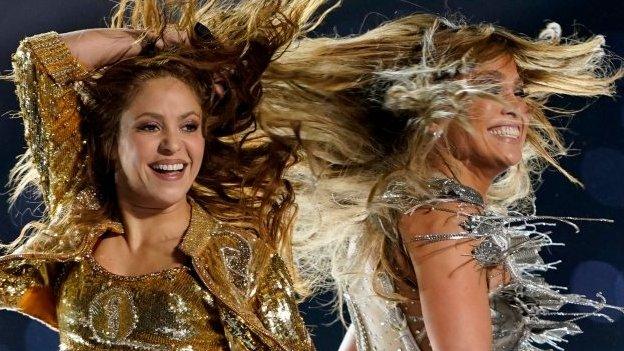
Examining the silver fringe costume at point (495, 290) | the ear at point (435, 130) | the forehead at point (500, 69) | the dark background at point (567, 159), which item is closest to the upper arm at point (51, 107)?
the silver fringe costume at point (495, 290)

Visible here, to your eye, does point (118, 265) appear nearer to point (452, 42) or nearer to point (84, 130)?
point (84, 130)

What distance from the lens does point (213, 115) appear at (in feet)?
10.9

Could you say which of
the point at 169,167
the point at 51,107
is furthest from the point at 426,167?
the point at 51,107

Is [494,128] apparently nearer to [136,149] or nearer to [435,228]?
[435,228]

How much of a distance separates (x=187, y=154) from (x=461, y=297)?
0.83m

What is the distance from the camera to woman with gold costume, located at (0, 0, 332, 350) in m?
3.06

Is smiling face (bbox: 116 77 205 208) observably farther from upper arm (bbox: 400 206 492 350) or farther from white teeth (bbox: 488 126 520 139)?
white teeth (bbox: 488 126 520 139)

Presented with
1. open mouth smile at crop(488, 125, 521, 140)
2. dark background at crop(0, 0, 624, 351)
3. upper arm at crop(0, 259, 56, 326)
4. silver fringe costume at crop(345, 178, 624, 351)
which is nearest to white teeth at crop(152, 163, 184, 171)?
upper arm at crop(0, 259, 56, 326)

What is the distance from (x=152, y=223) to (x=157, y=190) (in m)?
0.13

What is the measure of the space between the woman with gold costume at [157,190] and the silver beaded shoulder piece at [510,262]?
0.45 m

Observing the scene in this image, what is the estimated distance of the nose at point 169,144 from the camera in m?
3.06

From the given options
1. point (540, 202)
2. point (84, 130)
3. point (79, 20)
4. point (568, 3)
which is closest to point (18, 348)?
point (79, 20)

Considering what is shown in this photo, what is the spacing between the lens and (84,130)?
3.31m

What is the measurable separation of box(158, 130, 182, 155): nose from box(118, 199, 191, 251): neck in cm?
19
